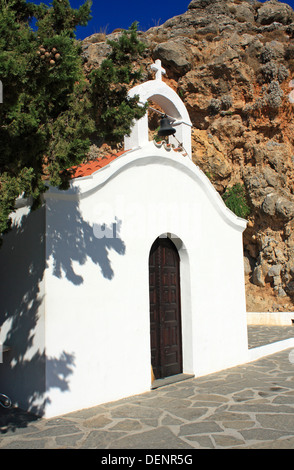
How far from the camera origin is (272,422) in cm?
454

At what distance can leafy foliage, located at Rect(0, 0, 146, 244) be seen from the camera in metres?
3.55

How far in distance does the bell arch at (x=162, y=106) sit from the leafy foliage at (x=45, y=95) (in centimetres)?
180

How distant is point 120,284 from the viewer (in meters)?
5.72

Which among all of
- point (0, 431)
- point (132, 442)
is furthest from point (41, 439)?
point (132, 442)

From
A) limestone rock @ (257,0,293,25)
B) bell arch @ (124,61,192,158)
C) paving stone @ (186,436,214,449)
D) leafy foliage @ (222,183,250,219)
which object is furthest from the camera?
limestone rock @ (257,0,293,25)

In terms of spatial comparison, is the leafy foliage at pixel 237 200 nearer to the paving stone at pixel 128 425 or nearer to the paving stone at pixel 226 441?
the paving stone at pixel 128 425

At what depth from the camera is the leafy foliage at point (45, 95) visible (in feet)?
11.6

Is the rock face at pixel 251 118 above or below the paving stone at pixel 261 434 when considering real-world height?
above

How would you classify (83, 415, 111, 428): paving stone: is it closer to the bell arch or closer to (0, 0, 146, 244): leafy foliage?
(0, 0, 146, 244): leafy foliage

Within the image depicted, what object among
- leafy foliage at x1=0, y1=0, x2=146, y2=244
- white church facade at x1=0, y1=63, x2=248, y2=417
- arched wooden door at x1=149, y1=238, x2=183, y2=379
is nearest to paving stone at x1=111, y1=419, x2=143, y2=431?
white church facade at x1=0, y1=63, x2=248, y2=417

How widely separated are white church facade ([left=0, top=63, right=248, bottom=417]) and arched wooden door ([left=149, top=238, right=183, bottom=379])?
0.06 ft

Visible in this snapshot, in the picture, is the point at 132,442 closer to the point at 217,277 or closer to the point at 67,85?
the point at 67,85

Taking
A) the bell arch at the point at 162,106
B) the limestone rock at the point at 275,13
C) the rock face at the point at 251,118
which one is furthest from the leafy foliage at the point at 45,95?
the limestone rock at the point at 275,13

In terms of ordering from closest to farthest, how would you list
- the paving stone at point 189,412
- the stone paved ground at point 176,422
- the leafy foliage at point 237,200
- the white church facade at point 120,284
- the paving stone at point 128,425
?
the stone paved ground at point 176,422 < the paving stone at point 128,425 < the paving stone at point 189,412 < the white church facade at point 120,284 < the leafy foliage at point 237,200
